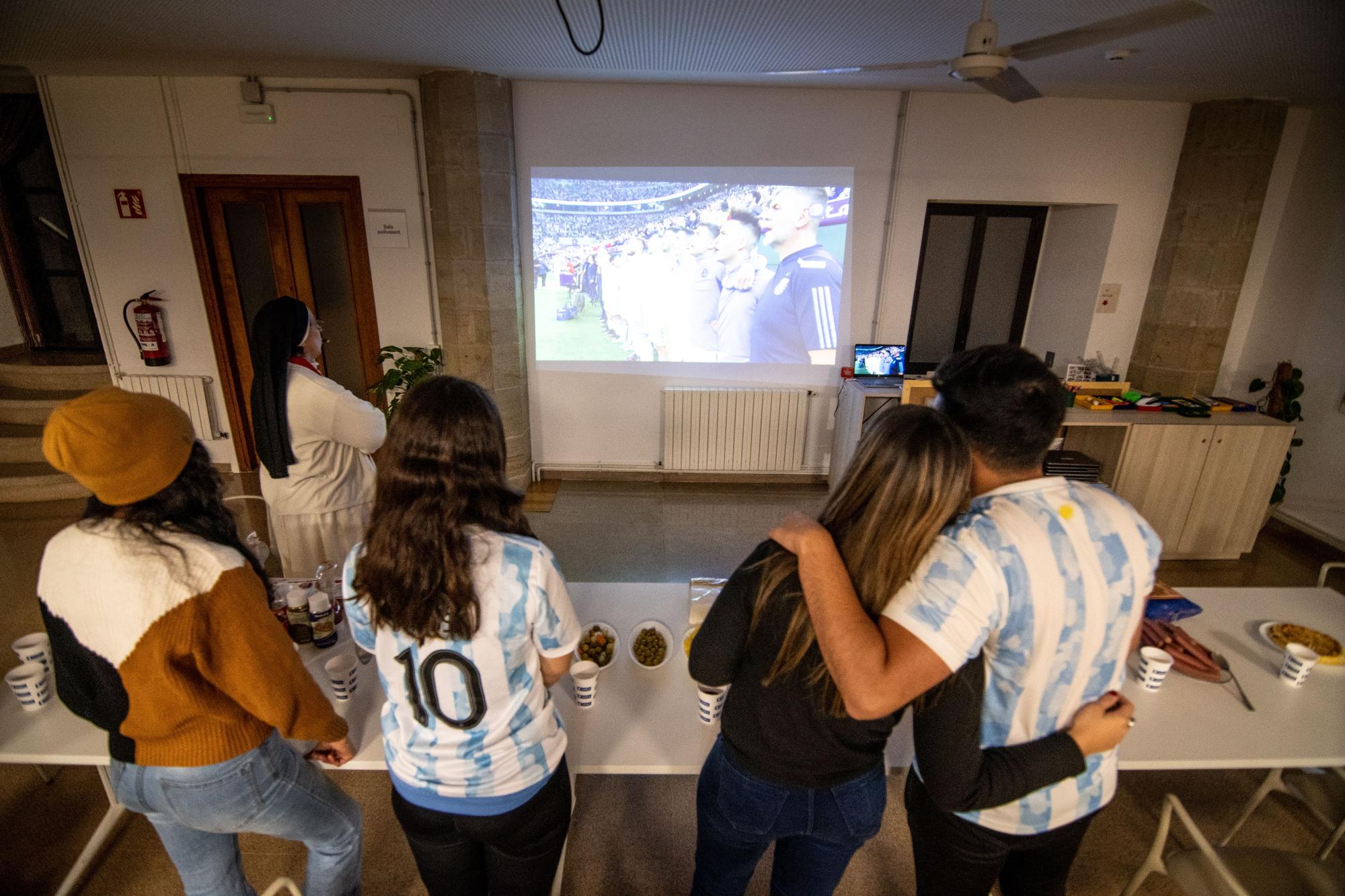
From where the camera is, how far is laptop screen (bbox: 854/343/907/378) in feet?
14.9

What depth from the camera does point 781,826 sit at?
115cm

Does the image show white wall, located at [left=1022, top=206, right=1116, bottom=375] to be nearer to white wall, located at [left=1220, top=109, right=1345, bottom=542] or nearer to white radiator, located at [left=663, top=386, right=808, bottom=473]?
white wall, located at [left=1220, top=109, right=1345, bottom=542]

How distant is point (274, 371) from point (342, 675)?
1.07 metres

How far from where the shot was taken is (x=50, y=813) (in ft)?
6.75

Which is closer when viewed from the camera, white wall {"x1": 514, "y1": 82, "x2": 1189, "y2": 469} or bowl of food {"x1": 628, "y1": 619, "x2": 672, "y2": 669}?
bowl of food {"x1": 628, "y1": 619, "x2": 672, "y2": 669}

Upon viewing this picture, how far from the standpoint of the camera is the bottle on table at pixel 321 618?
1768 mm

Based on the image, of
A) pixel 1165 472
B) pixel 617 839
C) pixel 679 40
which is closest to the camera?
pixel 617 839

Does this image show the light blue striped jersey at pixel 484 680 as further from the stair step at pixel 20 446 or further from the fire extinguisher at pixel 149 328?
the stair step at pixel 20 446

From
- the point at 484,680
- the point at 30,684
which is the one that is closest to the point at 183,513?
the point at 484,680

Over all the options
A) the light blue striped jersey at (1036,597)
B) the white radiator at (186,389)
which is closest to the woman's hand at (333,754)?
the light blue striped jersey at (1036,597)

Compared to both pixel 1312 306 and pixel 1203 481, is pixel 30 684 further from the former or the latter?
pixel 1312 306

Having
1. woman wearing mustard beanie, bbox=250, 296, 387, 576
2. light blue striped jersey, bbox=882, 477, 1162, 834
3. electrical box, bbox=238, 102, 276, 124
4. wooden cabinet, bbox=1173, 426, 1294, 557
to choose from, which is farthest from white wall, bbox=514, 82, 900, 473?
light blue striped jersey, bbox=882, 477, 1162, 834

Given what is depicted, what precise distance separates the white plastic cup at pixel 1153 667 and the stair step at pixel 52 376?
6.41 meters

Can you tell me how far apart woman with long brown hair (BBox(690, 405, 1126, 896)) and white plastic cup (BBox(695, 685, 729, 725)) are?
1.01 ft
